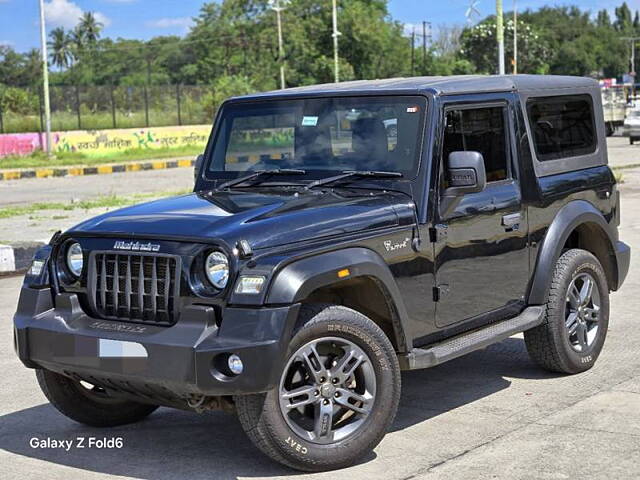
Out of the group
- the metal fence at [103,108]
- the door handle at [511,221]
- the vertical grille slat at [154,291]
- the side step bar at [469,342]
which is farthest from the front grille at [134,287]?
the metal fence at [103,108]

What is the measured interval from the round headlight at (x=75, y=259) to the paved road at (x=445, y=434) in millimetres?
950

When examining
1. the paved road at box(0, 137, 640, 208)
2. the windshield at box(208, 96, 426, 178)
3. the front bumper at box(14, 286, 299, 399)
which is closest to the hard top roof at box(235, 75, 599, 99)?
the windshield at box(208, 96, 426, 178)

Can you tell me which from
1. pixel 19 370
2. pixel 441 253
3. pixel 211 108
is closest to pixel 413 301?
pixel 441 253

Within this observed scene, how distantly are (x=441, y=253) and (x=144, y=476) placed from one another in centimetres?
192

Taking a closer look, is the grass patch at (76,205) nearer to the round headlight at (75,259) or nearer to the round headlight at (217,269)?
the round headlight at (75,259)

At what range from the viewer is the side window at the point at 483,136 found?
588 cm

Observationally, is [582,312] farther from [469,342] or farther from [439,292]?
[439,292]

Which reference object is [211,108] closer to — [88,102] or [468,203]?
[88,102]

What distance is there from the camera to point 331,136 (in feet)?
19.6

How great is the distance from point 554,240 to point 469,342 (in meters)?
1.09

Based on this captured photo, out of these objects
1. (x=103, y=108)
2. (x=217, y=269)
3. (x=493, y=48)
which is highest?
(x=493, y=48)

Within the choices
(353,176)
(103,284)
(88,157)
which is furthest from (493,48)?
(103,284)

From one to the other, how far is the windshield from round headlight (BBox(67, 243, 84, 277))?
130 cm

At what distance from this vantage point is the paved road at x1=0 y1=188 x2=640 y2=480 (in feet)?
16.3
